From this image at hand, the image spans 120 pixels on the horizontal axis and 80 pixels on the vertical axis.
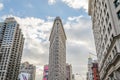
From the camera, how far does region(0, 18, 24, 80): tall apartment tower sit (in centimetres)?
12773

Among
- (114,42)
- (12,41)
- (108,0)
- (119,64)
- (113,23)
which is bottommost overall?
(119,64)

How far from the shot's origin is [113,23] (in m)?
34.3

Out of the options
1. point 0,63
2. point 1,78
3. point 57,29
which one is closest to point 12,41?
point 0,63

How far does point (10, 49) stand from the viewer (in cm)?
13388

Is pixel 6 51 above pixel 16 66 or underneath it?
above

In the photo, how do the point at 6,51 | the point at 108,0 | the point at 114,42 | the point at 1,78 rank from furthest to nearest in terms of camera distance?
the point at 6,51
the point at 1,78
the point at 108,0
the point at 114,42

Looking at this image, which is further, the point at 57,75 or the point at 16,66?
the point at 16,66

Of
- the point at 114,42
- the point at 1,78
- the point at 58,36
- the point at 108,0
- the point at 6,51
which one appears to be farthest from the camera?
the point at 58,36

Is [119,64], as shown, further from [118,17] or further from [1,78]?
[1,78]

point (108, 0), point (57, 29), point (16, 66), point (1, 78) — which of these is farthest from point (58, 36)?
point (108, 0)

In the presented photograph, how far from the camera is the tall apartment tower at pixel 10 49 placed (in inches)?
5029

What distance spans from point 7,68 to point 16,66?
13.7 metres

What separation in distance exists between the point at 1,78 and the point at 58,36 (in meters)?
56.3

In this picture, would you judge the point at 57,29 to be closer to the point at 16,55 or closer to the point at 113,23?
the point at 16,55
